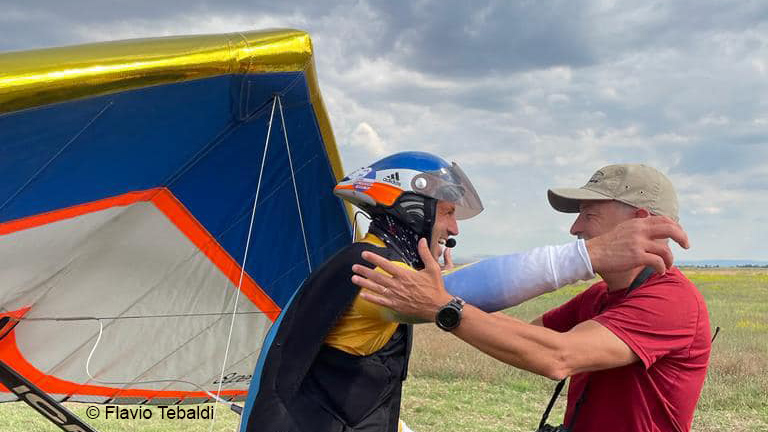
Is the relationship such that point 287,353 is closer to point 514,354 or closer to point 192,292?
point 514,354

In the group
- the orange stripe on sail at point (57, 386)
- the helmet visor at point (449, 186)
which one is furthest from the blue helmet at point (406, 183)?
the orange stripe on sail at point (57, 386)

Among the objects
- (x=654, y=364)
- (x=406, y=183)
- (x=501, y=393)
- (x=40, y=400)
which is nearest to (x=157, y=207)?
(x=40, y=400)

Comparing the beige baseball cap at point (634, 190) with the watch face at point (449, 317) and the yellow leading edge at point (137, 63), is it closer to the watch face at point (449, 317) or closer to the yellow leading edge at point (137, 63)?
the watch face at point (449, 317)

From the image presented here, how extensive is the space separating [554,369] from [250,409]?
1.32 metres

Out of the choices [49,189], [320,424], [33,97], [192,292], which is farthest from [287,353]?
[192,292]

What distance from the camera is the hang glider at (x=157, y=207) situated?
3.16 m

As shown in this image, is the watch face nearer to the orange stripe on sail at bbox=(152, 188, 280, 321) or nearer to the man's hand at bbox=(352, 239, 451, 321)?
the man's hand at bbox=(352, 239, 451, 321)

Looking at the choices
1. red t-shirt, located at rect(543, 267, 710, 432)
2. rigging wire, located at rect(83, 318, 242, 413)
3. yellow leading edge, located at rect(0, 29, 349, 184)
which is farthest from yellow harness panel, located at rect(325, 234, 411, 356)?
rigging wire, located at rect(83, 318, 242, 413)

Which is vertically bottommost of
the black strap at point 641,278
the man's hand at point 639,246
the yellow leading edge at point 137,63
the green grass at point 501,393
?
the green grass at point 501,393

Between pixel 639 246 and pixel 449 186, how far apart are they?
3.50 feet

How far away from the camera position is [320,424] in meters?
2.79

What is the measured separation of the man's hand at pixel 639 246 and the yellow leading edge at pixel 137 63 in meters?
2.06

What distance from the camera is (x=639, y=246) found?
2201mm

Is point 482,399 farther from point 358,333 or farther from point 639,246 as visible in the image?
point 639,246
